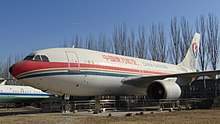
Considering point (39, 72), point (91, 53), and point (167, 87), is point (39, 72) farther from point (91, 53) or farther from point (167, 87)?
point (167, 87)

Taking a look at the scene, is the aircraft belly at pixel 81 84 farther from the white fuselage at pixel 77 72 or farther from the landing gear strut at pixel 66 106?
the landing gear strut at pixel 66 106

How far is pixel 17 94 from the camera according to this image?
106 feet

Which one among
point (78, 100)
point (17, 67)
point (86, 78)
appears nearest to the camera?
point (17, 67)

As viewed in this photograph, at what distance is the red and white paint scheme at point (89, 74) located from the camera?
1753 centimetres

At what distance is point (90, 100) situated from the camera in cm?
2366

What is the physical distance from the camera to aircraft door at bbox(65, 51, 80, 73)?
1869 centimetres

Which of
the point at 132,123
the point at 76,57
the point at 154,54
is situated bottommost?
the point at 132,123

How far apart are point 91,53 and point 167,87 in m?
6.11

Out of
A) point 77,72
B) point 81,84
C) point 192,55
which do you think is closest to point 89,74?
point 81,84

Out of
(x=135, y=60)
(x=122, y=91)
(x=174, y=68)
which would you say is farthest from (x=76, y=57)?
(x=174, y=68)

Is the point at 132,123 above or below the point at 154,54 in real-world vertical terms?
below

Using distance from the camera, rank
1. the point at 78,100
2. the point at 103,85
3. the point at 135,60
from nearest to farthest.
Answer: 1. the point at 103,85
2. the point at 78,100
3. the point at 135,60

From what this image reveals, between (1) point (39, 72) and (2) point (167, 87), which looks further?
(2) point (167, 87)

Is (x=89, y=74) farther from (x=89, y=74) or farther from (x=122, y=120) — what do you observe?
(x=122, y=120)
